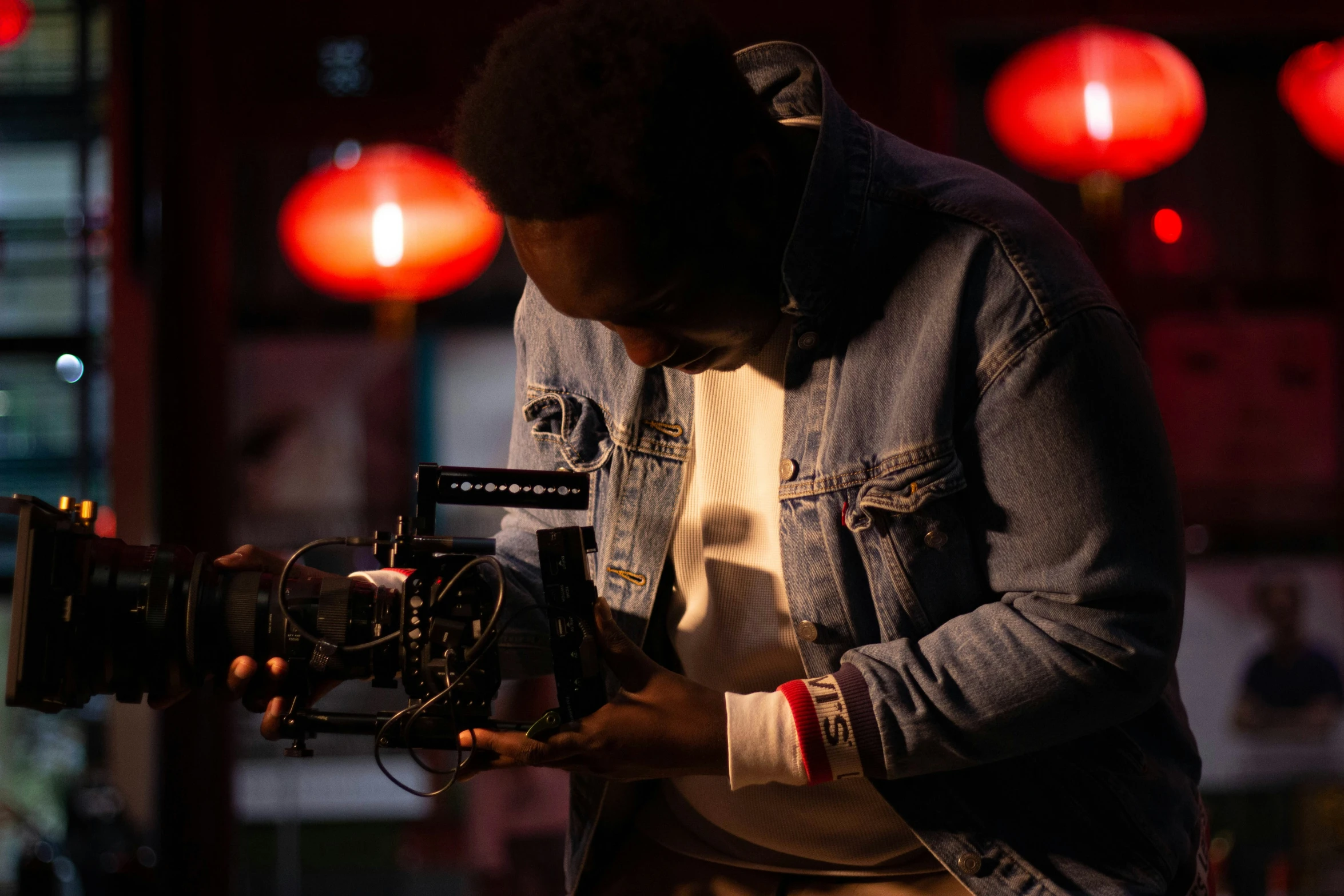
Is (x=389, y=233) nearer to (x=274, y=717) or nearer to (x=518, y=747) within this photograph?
(x=274, y=717)

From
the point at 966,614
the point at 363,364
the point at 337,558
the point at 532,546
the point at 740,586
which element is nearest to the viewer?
the point at 966,614

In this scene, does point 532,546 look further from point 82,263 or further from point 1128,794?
point 82,263

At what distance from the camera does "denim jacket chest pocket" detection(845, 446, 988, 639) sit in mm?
859

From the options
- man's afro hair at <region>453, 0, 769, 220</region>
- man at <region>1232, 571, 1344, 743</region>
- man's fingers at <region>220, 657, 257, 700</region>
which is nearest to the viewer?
man's afro hair at <region>453, 0, 769, 220</region>

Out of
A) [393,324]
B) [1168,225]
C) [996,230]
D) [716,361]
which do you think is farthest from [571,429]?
[1168,225]

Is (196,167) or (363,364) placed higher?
(196,167)

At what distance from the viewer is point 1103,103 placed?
2592 millimetres

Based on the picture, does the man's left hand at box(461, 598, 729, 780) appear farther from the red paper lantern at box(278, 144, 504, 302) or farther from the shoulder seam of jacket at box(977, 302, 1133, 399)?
the red paper lantern at box(278, 144, 504, 302)

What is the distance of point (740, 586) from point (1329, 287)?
2.92 m

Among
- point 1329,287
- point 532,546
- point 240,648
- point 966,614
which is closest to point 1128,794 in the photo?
point 966,614

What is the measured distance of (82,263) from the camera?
324cm

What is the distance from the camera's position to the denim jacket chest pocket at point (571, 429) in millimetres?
1064

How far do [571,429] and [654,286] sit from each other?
0.94 ft

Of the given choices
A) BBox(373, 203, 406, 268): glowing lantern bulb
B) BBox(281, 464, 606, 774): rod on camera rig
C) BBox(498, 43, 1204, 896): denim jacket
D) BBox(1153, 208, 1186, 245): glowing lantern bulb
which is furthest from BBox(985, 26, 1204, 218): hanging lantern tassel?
BBox(281, 464, 606, 774): rod on camera rig
